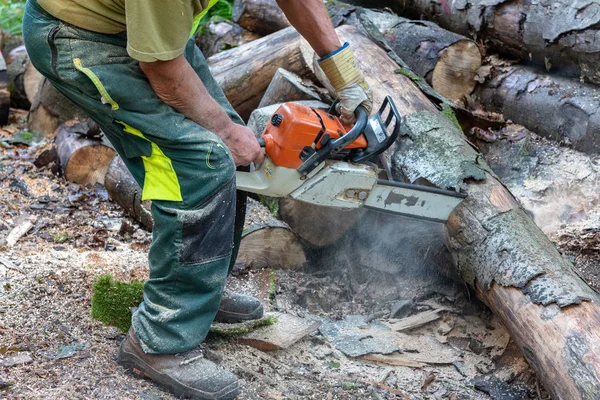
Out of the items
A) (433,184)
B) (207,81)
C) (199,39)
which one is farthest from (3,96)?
(433,184)

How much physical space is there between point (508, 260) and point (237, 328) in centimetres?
120

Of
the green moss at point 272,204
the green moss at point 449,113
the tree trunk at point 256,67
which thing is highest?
the green moss at point 449,113

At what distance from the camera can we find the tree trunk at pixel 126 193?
13.7 ft

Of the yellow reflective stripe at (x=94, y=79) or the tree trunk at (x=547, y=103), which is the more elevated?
the yellow reflective stripe at (x=94, y=79)

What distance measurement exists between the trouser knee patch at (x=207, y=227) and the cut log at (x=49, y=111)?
3.58m

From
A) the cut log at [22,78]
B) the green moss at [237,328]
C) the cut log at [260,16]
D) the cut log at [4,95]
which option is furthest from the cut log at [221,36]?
the green moss at [237,328]

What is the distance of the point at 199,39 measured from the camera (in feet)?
20.4

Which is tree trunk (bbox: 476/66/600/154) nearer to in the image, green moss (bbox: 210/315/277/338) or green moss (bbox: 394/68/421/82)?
green moss (bbox: 394/68/421/82)

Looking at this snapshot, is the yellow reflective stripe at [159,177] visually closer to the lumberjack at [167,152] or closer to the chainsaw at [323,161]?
the lumberjack at [167,152]

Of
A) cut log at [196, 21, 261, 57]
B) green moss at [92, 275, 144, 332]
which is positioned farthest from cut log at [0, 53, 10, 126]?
green moss at [92, 275, 144, 332]

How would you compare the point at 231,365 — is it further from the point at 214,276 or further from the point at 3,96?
the point at 3,96

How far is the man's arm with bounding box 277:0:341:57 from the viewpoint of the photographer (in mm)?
2746

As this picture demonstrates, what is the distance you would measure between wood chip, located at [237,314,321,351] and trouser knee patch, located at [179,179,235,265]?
624 mm

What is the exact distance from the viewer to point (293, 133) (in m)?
2.54
